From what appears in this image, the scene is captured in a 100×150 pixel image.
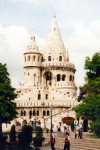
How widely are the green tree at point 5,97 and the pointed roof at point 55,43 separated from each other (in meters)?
48.8

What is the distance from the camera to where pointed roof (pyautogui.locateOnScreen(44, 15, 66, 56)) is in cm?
10081

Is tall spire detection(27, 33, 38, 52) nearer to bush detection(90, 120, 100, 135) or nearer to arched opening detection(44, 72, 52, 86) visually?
arched opening detection(44, 72, 52, 86)

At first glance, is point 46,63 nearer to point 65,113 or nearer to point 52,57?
point 52,57

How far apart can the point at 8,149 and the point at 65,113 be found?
116 ft

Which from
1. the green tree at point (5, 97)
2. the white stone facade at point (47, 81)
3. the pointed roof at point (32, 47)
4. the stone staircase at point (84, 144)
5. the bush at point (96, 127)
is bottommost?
the stone staircase at point (84, 144)

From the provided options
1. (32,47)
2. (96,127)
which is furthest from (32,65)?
(96,127)

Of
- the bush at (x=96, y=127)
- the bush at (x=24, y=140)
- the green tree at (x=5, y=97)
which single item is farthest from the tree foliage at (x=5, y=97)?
the bush at (x=96, y=127)

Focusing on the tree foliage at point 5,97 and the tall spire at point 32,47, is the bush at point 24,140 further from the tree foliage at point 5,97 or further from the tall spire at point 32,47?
the tall spire at point 32,47

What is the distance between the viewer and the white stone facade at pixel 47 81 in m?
85.3

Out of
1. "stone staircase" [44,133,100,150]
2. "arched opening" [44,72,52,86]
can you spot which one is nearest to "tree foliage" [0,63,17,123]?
"stone staircase" [44,133,100,150]

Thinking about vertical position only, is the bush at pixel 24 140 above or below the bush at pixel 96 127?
below

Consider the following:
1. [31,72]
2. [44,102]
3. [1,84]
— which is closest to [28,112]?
[44,102]

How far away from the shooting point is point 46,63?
98.4 meters

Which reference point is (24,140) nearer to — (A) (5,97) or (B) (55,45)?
(A) (5,97)
